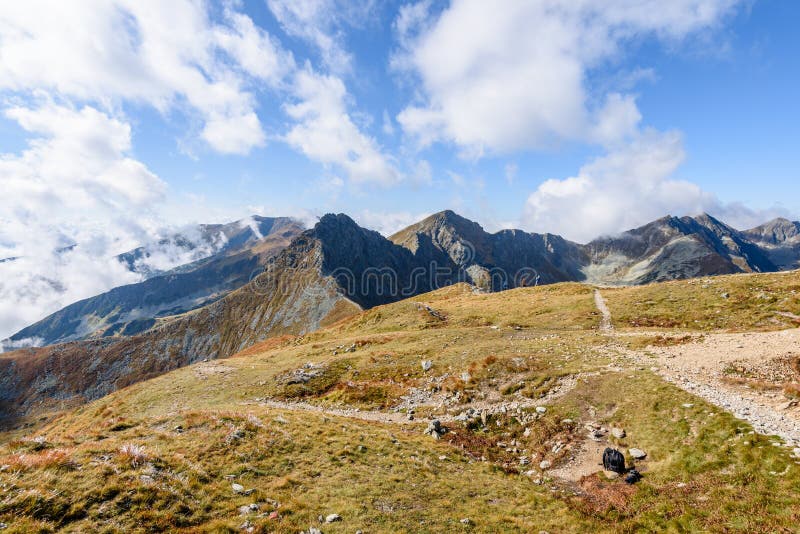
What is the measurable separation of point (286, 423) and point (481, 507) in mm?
14660

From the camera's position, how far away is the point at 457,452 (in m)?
22.2

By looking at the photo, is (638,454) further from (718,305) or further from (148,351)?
(148,351)

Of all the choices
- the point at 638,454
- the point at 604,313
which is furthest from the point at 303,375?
the point at 604,313

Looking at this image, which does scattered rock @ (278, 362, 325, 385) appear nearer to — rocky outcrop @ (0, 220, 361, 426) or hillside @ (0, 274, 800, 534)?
hillside @ (0, 274, 800, 534)

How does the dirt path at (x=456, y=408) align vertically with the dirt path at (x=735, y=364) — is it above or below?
below

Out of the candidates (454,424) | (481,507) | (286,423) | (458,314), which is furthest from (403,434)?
(458,314)

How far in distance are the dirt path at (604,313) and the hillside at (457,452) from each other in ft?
12.2

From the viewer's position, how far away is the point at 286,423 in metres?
24.2

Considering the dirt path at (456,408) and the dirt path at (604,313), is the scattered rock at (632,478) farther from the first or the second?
the dirt path at (604,313)

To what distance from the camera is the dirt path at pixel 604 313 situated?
44906 millimetres

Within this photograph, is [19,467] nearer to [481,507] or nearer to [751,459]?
[481,507]

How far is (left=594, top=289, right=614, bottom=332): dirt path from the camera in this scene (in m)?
44.9

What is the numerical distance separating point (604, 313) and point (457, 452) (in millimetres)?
39662

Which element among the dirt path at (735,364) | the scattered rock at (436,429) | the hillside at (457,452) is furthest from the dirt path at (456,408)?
the dirt path at (735,364)
